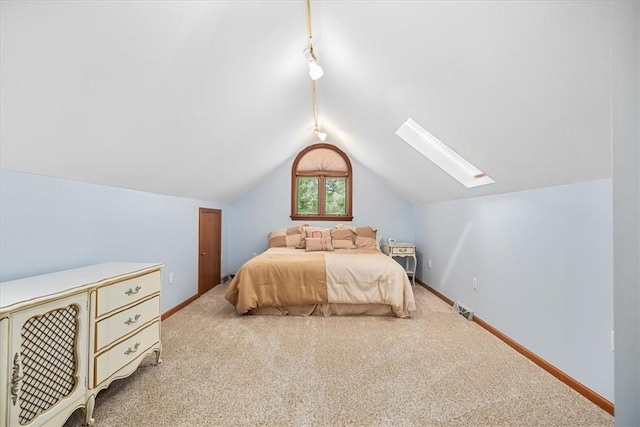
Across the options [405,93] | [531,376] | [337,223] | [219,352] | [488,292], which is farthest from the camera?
[337,223]

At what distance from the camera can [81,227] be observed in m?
2.16

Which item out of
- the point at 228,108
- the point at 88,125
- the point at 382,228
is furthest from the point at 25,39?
the point at 382,228

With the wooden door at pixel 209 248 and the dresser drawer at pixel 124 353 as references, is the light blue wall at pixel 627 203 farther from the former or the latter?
the wooden door at pixel 209 248

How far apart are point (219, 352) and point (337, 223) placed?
3.35m

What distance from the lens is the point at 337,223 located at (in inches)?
215

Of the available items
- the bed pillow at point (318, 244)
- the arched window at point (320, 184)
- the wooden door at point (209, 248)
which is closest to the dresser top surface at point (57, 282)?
the wooden door at point (209, 248)

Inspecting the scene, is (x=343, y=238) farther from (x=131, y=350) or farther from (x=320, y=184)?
(x=131, y=350)

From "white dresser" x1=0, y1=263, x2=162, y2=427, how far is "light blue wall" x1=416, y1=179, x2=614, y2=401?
2806mm

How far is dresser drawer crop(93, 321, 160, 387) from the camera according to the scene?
5.41 ft

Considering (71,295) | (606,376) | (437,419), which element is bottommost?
(437,419)

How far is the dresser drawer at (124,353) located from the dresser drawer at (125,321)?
54 millimetres

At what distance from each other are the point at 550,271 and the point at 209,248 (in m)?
4.08

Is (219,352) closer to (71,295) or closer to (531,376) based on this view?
(71,295)

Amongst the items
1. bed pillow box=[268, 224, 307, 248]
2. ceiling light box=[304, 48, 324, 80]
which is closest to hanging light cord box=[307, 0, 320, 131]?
ceiling light box=[304, 48, 324, 80]
